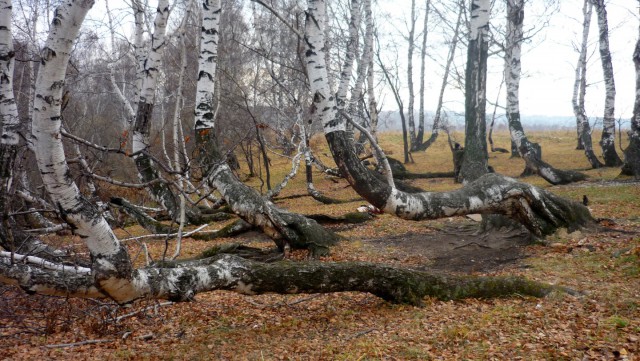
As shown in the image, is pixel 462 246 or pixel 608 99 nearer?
pixel 462 246

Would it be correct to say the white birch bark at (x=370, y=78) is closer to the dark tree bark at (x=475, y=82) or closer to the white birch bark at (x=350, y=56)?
the white birch bark at (x=350, y=56)

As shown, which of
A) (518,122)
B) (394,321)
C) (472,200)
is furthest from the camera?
(518,122)

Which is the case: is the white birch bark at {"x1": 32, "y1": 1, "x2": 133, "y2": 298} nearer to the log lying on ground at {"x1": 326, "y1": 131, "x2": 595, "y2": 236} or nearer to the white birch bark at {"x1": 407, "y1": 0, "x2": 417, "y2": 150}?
the log lying on ground at {"x1": 326, "y1": 131, "x2": 595, "y2": 236}

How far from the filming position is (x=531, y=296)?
17.6 feet

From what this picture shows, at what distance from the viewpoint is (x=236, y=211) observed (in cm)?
761

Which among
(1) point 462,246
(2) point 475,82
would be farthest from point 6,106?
(2) point 475,82

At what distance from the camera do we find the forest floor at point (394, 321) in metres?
4.27

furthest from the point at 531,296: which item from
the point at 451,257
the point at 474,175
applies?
the point at 474,175

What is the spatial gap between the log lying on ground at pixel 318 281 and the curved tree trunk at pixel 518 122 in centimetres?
1027

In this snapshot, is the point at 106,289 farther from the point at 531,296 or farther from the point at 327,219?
the point at 327,219

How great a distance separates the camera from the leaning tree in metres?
3.23

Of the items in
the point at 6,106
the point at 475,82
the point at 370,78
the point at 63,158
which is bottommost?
the point at 63,158

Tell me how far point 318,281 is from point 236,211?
→ 8.73ft

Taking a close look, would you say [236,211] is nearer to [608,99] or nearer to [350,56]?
[350,56]
